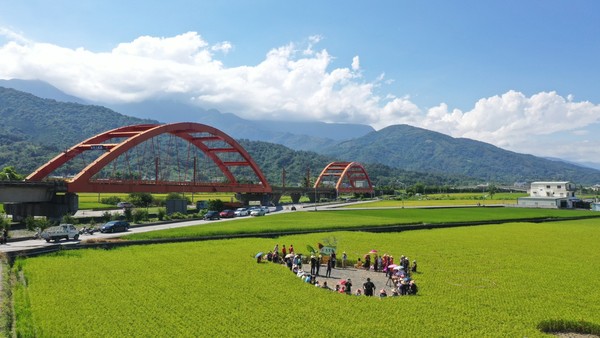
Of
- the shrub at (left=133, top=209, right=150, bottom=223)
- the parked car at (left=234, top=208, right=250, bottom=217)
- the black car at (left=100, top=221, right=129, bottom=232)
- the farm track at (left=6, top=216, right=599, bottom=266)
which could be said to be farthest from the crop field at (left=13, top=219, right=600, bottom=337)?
the parked car at (left=234, top=208, right=250, bottom=217)

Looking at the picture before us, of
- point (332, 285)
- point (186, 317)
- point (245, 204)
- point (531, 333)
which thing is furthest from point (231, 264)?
point (245, 204)

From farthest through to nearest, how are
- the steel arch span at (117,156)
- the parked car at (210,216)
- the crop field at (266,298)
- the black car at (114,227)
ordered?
the parked car at (210,216) → the steel arch span at (117,156) → the black car at (114,227) → the crop field at (266,298)

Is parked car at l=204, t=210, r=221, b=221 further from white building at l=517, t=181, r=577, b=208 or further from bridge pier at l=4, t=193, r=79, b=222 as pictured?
white building at l=517, t=181, r=577, b=208

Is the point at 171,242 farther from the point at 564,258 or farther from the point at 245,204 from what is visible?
the point at 245,204

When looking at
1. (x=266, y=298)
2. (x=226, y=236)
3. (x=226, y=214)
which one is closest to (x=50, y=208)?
(x=226, y=214)

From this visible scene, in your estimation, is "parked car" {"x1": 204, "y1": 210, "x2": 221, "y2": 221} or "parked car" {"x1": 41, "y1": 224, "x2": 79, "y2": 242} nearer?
"parked car" {"x1": 41, "y1": 224, "x2": 79, "y2": 242}

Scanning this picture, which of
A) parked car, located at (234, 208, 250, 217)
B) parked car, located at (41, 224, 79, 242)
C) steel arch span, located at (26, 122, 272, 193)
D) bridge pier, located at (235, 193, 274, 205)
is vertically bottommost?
parked car, located at (234, 208, 250, 217)

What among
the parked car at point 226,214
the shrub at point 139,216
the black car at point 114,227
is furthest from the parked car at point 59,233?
the parked car at point 226,214

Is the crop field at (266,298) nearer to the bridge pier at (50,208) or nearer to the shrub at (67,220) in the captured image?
the shrub at (67,220)
